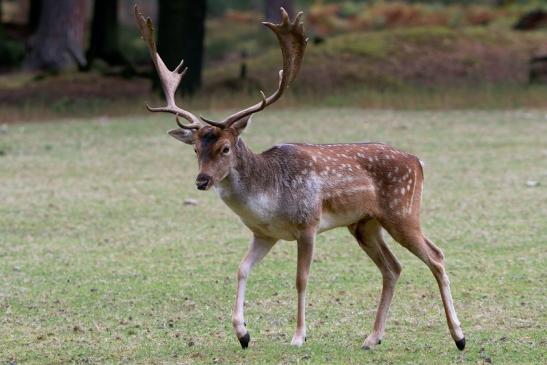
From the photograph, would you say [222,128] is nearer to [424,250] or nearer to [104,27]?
[424,250]

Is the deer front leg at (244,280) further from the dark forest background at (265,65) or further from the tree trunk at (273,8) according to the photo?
the tree trunk at (273,8)

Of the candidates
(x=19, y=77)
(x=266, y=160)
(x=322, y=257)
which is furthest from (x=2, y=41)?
(x=266, y=160)

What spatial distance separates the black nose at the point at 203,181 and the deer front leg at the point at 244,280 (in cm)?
73

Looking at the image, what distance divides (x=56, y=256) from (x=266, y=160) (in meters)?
4.28

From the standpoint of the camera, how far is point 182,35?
25094 mm

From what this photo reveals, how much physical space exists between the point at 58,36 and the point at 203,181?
80.7ft

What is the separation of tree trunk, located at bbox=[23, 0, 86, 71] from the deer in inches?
910

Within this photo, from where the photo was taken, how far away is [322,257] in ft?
38.2

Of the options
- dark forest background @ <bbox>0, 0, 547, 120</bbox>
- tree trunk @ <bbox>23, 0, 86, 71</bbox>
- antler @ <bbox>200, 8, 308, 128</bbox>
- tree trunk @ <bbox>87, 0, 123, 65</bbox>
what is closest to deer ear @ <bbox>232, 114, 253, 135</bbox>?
antler @ <bbox>200, 8, 308, 128</bbox>

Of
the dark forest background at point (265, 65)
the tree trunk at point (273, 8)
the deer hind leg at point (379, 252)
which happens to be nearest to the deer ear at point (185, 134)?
the deer hind leg at point (379, 252)

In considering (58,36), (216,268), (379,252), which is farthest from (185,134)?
(58,36)

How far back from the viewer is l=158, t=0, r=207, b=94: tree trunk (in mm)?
24984

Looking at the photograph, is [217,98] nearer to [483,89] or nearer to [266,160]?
[483,89]

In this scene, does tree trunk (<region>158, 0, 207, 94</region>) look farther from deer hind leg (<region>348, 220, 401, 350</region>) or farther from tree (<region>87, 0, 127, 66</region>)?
deer hind leg (<region>348, 220, 401, 350</region>)
